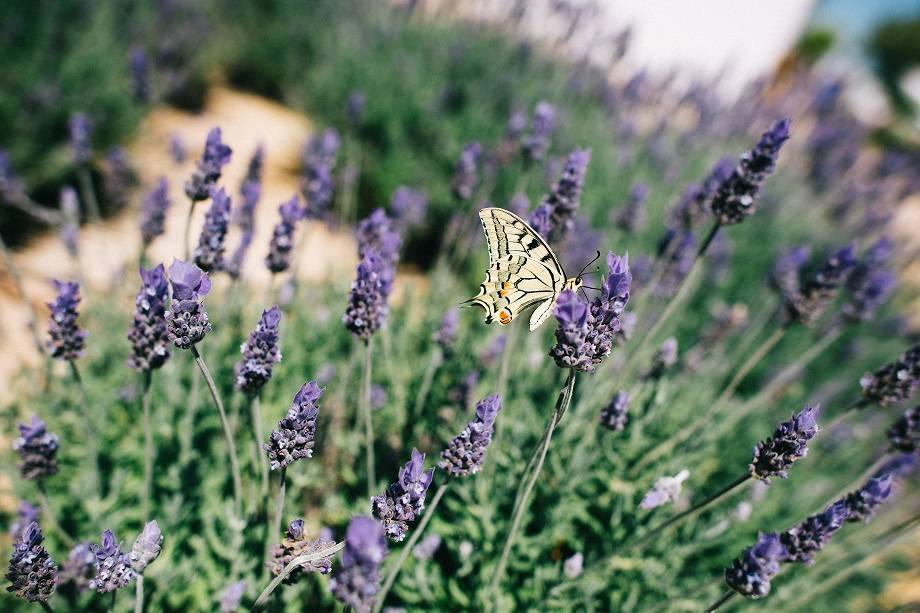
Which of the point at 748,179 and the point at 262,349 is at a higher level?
the point at 748,179

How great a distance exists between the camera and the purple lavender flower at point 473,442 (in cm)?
134

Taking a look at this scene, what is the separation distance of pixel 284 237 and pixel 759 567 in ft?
5.75

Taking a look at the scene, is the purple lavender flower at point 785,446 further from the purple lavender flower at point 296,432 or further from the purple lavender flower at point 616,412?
the purple lavender flower at point 296,432

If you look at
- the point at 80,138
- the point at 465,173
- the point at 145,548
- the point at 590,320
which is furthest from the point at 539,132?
the point at 80,138

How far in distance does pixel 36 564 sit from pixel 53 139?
447 centimetres

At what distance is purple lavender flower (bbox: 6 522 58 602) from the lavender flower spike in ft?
1.45

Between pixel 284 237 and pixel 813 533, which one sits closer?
pixel 813 533

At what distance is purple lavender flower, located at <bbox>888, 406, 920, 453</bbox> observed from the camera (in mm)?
1864

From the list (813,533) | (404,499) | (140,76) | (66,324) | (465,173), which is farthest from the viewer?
(140,76)

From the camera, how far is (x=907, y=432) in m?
1.88

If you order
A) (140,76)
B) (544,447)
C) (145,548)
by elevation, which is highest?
(140,76)

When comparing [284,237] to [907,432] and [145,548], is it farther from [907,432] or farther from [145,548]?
[907,432]

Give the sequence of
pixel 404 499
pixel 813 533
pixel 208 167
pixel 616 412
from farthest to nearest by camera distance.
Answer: pixel 616 412, pixel 208 167, pixel 813 533, pixel 404 499

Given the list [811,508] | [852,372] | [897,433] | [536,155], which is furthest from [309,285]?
[852,372]
